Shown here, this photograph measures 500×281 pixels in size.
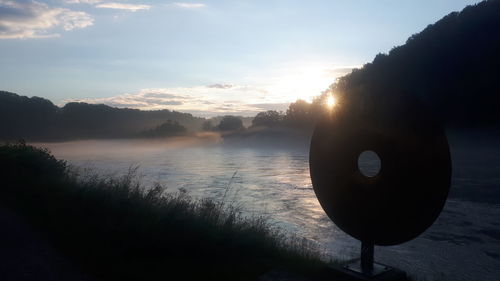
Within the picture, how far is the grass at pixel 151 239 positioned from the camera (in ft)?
17.3

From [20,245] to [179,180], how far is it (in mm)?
19123

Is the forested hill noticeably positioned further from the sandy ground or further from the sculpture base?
the sandy ground

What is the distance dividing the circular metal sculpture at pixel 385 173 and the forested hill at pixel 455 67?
34.4 m

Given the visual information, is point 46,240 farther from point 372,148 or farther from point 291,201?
point 291,201

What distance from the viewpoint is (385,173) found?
4703mm

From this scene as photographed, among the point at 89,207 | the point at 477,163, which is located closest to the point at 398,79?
the point at 477,163

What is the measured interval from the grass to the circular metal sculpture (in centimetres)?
100

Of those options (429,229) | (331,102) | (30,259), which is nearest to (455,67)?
(429,229)

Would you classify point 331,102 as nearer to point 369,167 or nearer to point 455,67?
point 369,167

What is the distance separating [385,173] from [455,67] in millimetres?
50212

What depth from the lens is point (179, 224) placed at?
21.5 ft

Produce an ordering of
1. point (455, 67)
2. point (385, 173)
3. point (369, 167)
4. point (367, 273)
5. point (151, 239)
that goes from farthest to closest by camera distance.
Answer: point (455, 67) → point (369, 167) → point (151, 239) → point (367, 273) → point (385, 173)

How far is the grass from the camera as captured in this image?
17.3 ft

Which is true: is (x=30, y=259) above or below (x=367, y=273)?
below
